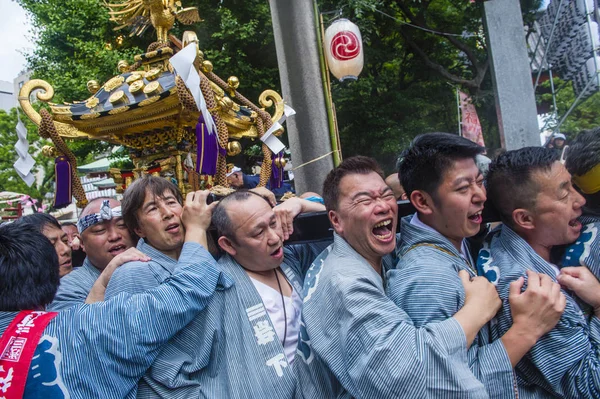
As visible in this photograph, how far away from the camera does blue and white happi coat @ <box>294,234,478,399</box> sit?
4.61 ft

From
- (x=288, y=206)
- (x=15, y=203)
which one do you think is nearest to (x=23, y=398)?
(x=288, y=206)

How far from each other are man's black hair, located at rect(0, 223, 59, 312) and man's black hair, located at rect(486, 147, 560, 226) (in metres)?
1.87

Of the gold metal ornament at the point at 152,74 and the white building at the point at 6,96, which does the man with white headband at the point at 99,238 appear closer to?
the gold metal ornament at the point at 152,74

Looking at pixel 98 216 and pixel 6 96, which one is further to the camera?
pixel 6 96

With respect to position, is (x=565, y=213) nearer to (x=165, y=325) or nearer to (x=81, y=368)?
(x=165, y=325)

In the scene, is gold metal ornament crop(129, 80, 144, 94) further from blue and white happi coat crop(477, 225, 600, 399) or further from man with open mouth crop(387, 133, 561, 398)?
blue and white happi coat crop(477, 225, 600, 399)

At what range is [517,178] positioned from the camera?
1.89 m

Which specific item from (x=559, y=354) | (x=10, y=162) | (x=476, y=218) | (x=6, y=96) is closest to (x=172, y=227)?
(x=476, y=218)

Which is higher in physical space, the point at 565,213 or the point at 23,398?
the point at 565,213

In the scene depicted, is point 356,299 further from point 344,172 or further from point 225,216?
point 225,216

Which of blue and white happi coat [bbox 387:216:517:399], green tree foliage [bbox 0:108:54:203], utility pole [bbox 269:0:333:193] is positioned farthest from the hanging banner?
green tree foliage [bbox 0:108:54:203]

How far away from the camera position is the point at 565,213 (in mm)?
1816

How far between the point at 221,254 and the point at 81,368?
2.79ft

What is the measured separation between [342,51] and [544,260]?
5233 millimetres
